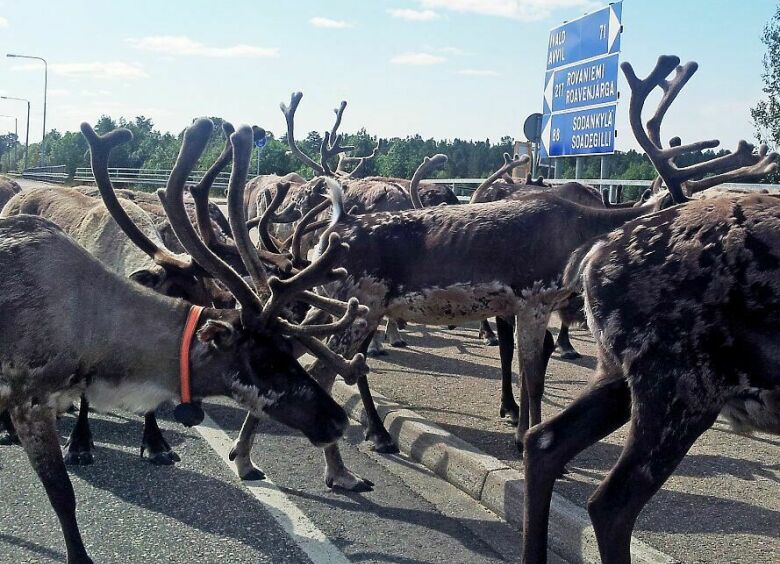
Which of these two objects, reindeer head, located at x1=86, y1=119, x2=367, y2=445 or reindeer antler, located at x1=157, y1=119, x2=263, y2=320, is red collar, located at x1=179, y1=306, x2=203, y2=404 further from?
reindeer antler, located at x1=157, y1=119, x2=263, y2=320

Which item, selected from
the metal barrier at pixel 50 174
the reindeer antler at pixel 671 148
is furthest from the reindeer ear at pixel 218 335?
the metal barrier at pixel 50 174

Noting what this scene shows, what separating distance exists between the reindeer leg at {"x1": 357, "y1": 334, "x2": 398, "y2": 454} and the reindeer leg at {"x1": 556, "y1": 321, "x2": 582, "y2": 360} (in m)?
3.28

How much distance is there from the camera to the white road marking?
4.07m

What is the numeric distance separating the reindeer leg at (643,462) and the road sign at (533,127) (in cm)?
1277

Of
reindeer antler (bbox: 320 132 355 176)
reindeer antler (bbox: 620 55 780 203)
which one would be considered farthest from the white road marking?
reindeer antler (bbox: 320 132 355 176)

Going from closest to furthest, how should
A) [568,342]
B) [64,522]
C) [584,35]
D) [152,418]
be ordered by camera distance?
[64,522], [152,418], [568,342], [584,35]

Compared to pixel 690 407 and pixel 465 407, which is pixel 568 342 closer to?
pixel 465 407

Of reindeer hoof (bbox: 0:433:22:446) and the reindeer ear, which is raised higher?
the reindeer ear

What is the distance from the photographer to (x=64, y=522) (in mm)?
3920

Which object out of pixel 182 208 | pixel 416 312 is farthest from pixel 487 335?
pixel 182 208

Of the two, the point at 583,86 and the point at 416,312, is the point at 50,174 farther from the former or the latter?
the point at 416,312

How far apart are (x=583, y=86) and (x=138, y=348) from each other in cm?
1159

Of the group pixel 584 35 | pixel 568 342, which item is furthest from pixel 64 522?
pixel 584 35

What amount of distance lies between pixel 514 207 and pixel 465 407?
5.32 ft
